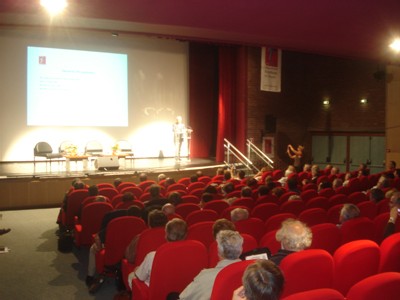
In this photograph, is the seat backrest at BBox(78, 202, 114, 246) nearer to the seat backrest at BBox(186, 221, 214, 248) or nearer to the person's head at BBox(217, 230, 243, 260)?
the seat backrest at BBox(186, 221, 214, 248)

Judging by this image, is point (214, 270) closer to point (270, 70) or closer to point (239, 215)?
point (239, 215)

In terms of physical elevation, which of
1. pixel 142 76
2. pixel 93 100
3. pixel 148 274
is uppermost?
pixel 142 76

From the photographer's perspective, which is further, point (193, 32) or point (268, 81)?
point (268, 81)

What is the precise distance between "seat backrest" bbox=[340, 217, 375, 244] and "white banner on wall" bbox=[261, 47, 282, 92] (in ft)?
32.8

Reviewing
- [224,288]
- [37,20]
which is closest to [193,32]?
[37,20]

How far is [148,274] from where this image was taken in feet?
11.8

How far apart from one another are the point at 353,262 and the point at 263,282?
1.46m

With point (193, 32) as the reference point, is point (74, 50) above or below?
above

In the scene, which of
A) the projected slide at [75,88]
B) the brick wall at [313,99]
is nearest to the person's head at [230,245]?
the projected slide at [75,88]

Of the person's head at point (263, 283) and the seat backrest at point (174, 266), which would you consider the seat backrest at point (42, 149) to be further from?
the person's head at point (263, 283)

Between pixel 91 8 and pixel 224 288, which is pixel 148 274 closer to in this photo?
pixel 224 288

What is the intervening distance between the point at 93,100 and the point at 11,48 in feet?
9.14

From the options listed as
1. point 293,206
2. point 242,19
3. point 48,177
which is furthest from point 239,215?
point 48,177

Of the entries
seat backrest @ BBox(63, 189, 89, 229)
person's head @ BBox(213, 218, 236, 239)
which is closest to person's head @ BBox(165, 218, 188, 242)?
person's head @ BBox(213, 218, 236, 239)
